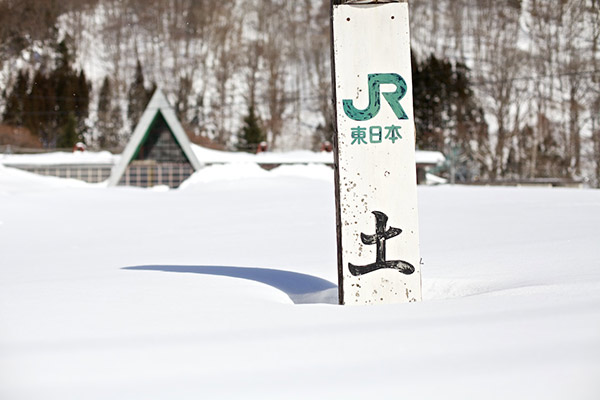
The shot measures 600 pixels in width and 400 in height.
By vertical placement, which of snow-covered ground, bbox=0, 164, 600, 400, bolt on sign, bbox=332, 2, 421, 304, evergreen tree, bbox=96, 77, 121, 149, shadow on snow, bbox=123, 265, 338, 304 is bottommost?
shadow on snow, bbox=123, 265, 338, 304

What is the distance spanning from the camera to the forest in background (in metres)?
40.4

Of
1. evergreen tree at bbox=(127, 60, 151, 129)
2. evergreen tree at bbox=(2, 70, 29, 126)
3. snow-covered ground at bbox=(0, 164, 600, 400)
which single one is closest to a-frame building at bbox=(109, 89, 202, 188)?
snow-covered ground at bbox=(0, 164, 600, 400)

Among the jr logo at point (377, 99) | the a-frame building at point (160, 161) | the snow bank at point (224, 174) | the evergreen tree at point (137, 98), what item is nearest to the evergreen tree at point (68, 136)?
the evergreen tree at point (137, 98)

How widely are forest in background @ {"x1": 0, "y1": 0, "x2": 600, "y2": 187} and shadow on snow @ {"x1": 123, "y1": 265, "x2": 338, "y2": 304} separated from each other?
99.9 feet

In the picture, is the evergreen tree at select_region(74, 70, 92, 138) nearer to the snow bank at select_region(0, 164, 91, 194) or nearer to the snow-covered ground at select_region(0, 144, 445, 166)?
the snow-covered ground at select_region(0, 144, 445, 166)

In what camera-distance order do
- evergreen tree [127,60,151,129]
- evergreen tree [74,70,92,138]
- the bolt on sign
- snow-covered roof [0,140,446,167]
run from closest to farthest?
the bolt on sign
snow-covered roof [0,140,446,167]
evergreen tree [74,70,92,138]
evergreen tree [127,60,151,129]

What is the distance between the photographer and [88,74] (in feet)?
179

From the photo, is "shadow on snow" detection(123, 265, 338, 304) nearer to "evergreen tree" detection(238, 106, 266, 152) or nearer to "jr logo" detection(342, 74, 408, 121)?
"jr logo" detection(342, 74, 408, 121)

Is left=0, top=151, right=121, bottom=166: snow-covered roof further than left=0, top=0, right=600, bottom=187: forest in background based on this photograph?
No

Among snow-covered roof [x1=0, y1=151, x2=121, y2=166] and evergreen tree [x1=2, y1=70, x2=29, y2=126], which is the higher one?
evergreen tree [x1=2, y1=70, x2=29, y2=126]

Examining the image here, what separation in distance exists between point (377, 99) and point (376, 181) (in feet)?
1.87

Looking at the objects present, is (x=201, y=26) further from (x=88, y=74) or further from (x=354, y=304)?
(x=354, y=304)

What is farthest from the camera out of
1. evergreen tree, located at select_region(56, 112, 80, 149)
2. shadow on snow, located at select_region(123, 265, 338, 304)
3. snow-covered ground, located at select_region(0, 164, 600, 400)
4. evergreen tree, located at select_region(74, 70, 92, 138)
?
evergreen tree, located at select_region(74, 70, 92, 138)

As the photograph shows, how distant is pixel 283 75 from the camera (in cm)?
5206
